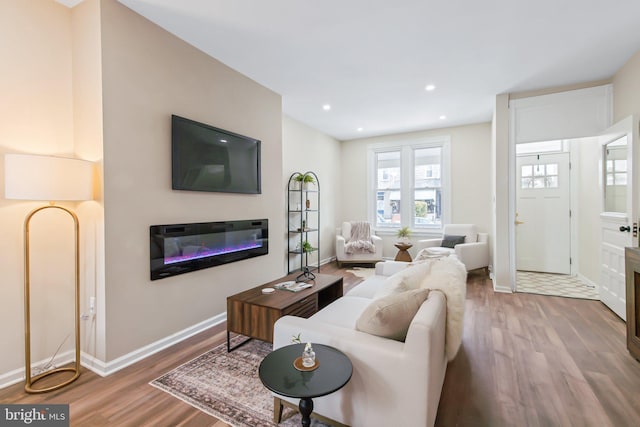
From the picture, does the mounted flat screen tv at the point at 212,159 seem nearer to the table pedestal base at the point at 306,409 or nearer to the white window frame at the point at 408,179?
the table pedestal base at the point at 306,409

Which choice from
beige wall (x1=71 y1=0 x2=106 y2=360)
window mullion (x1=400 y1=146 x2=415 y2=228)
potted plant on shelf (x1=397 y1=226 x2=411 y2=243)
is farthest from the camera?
window mullion (x1=400 y1=146 x2=415 y2=228)

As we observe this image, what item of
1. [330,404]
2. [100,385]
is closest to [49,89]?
[100,385]

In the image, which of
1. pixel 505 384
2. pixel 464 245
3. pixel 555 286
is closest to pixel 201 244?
pixel 505 384

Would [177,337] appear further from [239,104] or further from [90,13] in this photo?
[90,13]

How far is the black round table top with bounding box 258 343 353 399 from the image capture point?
3.83ft

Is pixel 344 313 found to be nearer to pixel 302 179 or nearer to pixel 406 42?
pixel 406 42

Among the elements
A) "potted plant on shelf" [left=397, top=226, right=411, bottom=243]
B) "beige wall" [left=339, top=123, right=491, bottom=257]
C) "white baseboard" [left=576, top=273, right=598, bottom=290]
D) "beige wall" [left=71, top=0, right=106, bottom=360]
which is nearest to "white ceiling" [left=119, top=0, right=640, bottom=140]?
"beige wall" [left=71, top=0, right=106, bottom=360]

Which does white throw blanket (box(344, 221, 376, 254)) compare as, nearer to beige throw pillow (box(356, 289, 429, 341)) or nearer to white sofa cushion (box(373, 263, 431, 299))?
white sofa cushion (box(373, 263, 431, 299))

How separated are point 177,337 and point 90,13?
2717mm

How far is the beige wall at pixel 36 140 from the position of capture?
1959 millimetres

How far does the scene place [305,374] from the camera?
1273 mm

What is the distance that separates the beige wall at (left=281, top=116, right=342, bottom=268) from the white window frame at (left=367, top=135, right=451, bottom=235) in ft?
2.47

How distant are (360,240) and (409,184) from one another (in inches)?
64.0

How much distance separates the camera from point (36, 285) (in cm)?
209
